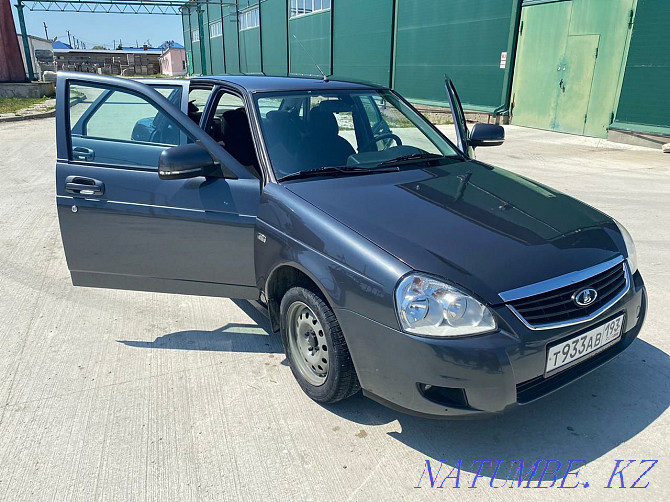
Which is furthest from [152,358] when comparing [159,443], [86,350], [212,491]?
[212,491]

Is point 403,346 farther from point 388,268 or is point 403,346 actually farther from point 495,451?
point 495,451

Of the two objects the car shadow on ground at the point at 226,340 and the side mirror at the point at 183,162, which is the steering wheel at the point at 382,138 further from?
the car shadow on ground at the point at 226,340

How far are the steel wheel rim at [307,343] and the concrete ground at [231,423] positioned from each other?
18 centimetres

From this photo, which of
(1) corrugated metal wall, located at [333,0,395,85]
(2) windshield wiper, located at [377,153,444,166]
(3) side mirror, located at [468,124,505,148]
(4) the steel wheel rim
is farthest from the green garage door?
(4) the steel wheel rim

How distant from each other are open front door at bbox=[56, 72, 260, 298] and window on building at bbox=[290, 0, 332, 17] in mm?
25359

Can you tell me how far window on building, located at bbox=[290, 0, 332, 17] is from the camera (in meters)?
27.1

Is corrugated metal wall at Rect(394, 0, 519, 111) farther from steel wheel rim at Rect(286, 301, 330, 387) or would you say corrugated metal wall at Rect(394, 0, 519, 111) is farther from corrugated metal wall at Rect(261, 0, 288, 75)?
→ steel wheel rim at Rect(286, 301, 330, 387)

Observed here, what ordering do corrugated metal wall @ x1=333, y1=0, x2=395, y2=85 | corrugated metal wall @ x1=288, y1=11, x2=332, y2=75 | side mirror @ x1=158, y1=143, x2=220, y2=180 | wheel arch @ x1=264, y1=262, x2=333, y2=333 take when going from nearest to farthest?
wheel arch @ x1=264, y1=262, x2=333, y2=333, side mirror @ x1=158, y1=143, x2=220, y2=180, corrugated metal wall @ x1=333, y1=0, x2=395, y2=85, corrugated metal wall @ x1=288, y1=11, x2=332, y2=75

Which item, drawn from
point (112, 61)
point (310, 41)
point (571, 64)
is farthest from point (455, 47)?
point (112, 61)

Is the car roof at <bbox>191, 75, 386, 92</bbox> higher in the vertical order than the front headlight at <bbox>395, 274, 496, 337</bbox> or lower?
higher

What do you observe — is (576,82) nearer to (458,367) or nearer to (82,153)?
(82,153)

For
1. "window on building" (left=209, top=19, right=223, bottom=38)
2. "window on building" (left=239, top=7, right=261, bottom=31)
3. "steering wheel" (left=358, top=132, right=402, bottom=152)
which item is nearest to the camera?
"steering wheel" (left=358, top=132, right=402, bottom=152)

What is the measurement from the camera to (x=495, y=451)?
2.60 metres

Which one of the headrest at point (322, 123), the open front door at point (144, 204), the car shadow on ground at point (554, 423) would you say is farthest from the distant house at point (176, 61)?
the car shadow on ground at point (554, 423)
